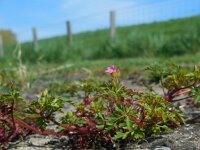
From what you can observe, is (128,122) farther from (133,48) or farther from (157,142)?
(133,48)

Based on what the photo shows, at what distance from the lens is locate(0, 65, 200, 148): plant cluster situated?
190 centimetres

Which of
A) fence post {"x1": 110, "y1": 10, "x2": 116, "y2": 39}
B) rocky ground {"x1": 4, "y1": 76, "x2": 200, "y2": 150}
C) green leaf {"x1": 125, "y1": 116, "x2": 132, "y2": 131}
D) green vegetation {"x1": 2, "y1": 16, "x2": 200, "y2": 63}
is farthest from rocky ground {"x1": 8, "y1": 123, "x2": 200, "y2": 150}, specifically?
fence post {"x1": 110, "y1": 10, "x2": 116, "y2": 39}

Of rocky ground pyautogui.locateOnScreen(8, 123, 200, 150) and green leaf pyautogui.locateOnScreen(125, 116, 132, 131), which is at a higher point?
green leaf pyautogui.locateOnScreen(125, 116, 132, 131)

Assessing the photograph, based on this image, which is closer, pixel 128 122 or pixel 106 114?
pixel 128 122

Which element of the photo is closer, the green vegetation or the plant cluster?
the plant cluster

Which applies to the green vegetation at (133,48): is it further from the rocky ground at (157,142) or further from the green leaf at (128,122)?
the green leaf at (128,122)

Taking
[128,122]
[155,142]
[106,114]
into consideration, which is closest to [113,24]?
[106,114]

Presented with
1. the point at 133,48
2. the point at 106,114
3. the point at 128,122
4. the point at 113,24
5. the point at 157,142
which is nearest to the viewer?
the point at 128,122

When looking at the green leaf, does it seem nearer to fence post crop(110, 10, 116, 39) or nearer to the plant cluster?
the plant cluster

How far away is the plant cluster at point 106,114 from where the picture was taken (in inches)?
74.9

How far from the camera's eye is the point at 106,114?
208 cm

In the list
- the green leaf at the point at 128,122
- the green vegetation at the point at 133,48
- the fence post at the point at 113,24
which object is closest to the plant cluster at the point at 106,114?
the green leaf at the point at 128,122

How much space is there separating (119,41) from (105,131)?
11.3m

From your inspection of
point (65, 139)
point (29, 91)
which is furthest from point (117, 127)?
point (29, 91)
